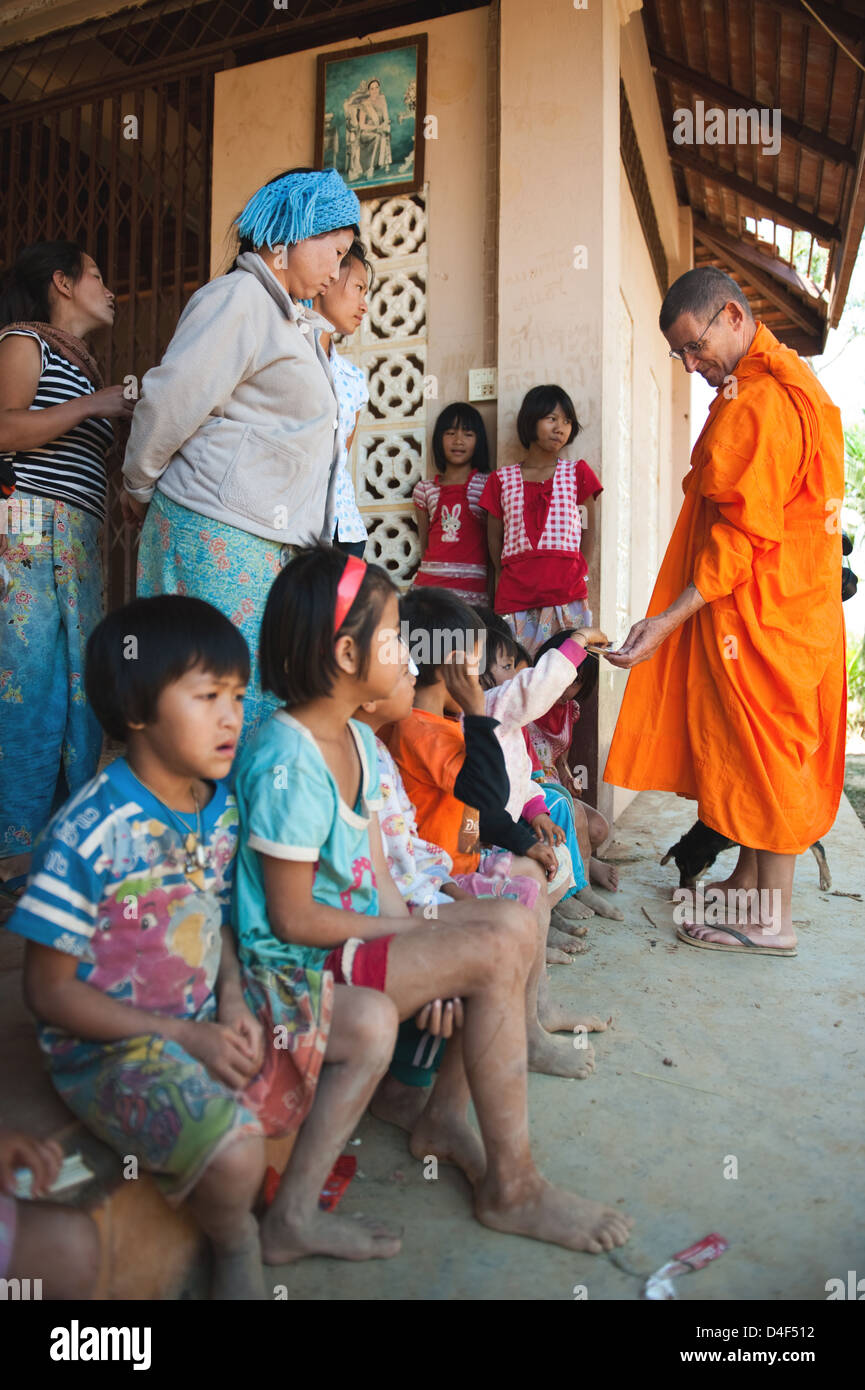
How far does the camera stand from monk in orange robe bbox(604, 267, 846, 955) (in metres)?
2.83

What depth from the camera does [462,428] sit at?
3.92m

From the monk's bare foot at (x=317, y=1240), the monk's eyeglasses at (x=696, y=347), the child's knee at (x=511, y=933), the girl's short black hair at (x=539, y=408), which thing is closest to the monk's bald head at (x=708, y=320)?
the monk's eyeglasses at (x=696, y=347)

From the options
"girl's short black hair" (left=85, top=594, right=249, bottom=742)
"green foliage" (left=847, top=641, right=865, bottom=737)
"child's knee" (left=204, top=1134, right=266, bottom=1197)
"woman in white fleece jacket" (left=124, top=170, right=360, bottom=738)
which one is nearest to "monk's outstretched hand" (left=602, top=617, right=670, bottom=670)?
"woman in white fleece jacket" (left=124, top=170, right=360, bottom=738)

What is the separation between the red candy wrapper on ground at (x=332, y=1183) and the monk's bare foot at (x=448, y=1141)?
0.12 m

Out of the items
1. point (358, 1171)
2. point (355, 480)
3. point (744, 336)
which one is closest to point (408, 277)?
point (355, 480)

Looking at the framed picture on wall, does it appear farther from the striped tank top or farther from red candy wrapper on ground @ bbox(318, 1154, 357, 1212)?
red candy wrapper on ground @ bbox(318, 1154, 357, 1212)

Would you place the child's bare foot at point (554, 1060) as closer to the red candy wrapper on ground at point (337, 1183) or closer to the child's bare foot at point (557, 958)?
the red candy wrapper on ground at point (337, 1183)

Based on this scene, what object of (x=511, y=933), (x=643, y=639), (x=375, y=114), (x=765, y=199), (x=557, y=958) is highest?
(x=765, y=199)

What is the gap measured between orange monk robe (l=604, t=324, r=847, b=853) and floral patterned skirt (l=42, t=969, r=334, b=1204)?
5.89ft

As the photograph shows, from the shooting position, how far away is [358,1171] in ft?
5.51

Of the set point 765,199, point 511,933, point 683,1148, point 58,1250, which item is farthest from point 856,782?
point 58,1250

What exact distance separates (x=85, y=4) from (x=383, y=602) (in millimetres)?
4182

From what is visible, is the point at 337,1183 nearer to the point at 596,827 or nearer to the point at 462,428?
the point at 596,827

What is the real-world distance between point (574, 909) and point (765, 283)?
670 centimetres
